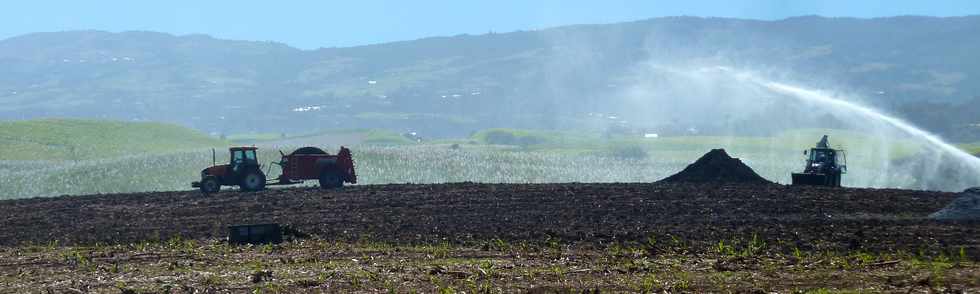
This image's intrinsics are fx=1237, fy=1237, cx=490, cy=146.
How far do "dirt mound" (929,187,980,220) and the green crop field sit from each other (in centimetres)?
5072

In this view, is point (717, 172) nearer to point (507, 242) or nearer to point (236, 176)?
point (236, 176)

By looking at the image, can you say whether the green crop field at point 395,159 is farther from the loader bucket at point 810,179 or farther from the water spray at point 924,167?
the loader bucket at point 810,179

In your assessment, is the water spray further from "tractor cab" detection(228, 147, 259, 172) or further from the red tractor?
"tractor cab" detection(228, 147, 259, 172)

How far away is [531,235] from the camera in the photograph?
31.0m

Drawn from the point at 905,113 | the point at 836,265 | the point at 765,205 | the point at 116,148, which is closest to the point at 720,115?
the point at 905,113

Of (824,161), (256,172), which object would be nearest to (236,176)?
(256,172)

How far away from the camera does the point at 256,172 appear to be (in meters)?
49.3

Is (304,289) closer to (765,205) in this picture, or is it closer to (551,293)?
(551,293)

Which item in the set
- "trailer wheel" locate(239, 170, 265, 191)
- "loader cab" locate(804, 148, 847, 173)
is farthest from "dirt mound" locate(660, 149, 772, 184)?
"trailer wheel" locate(239, 170, 265, 191)

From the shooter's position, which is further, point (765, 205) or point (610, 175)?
point (610, 175)

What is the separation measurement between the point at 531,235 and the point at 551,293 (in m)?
10.2

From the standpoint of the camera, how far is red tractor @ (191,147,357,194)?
49.1m

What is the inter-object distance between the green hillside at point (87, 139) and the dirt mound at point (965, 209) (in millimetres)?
85202

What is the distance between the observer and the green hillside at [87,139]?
110062 millimetres
